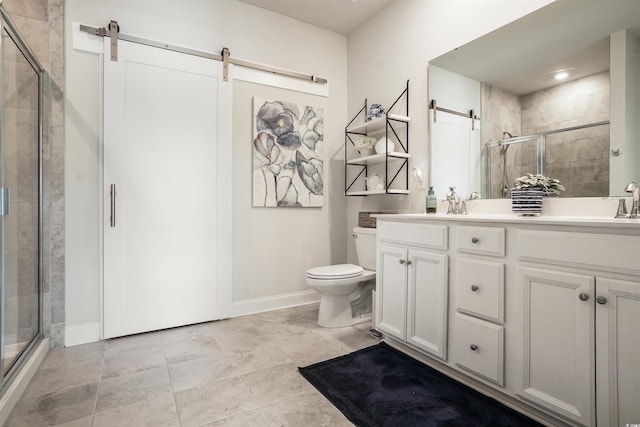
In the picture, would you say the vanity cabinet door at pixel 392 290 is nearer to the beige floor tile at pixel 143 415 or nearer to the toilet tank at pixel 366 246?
the toilet tank at pixel 366 246

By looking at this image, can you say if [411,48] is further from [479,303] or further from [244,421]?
[244,421]

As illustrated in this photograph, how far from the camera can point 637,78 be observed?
59.0 inches

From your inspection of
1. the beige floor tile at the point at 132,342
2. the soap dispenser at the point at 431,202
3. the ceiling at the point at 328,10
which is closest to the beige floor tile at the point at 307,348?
the beige floor tile at the point at 132,342

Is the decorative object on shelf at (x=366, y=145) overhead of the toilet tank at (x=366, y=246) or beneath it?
overhead

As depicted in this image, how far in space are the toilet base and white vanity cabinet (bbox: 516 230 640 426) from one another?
136cm

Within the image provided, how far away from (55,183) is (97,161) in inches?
11.6

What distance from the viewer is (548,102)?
183 centimetres

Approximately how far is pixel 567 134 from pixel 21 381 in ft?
10.4

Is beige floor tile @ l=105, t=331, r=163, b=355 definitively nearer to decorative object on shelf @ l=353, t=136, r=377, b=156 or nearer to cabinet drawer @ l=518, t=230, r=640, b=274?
decorative object on shelf @ l=353, t=136, r=377, b=156

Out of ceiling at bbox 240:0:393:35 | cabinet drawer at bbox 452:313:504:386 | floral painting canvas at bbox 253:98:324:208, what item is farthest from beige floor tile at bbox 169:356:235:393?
ceiling at bbox 240:0:393:35

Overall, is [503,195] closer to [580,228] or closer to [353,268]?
→ [580,228]

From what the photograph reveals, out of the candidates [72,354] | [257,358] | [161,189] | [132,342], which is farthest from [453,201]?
[72,354]

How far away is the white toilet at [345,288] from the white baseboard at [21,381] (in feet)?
5.70

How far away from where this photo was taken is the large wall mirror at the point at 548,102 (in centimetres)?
155
